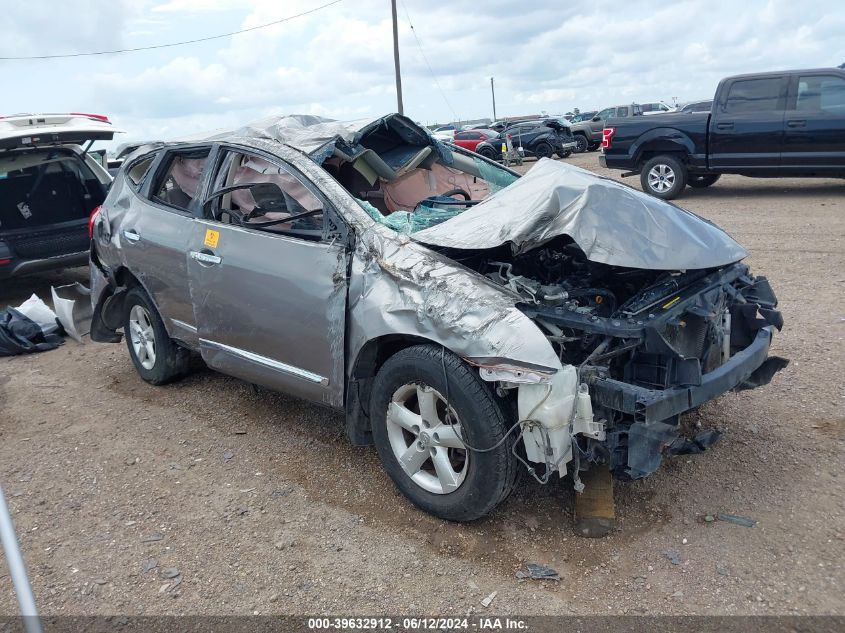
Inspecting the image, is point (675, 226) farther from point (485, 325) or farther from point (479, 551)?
point (479, 551)

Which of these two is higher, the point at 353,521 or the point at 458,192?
the point at 458,192

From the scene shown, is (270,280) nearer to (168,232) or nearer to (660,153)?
(168,232)

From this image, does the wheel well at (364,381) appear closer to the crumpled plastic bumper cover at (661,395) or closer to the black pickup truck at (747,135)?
the crumpled plastic bumper cover at (661,395)

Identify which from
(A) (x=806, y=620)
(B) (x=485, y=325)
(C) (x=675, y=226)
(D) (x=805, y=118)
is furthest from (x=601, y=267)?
(D) (x=805, y=118)

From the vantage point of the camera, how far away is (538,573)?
2.96m

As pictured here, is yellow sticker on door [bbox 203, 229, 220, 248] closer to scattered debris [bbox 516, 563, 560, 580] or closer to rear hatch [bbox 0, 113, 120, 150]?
scattered debris [bbox 516, 563, 560, 580]

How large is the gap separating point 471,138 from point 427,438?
25.6 meters

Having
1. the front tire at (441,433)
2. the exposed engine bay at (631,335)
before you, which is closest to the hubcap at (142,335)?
the front tire at (441,433)

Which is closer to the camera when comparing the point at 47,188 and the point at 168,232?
the point at 168,232

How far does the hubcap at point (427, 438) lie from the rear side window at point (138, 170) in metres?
2.84

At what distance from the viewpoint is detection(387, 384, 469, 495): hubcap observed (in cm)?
318

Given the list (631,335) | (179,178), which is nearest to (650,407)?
(631,335)

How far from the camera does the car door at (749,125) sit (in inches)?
432

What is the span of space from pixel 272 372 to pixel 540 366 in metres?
1.70
